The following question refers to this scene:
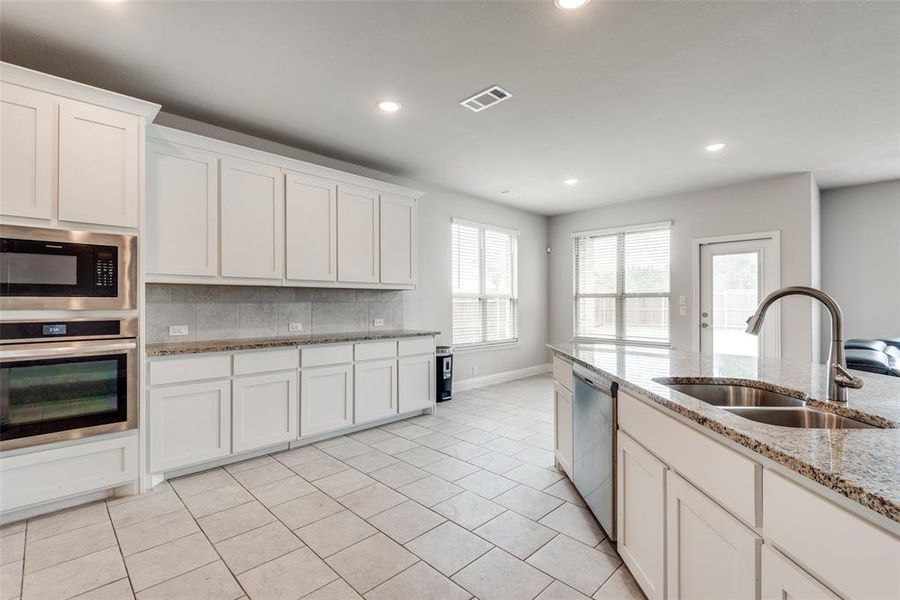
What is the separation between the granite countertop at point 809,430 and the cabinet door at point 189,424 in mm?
2590

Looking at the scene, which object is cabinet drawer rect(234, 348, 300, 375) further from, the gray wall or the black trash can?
the gray wall

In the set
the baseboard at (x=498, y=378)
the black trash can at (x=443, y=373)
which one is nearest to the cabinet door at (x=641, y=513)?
the black trash can at (x=443, y=373)

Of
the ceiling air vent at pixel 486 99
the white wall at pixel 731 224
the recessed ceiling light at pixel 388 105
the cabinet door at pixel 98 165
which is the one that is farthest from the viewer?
the white wall at pixel 731 224

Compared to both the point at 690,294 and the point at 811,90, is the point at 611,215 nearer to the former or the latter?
the point at 690,294

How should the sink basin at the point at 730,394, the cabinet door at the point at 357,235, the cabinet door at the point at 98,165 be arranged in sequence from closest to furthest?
the sink basin at the point at 730,394
the cabinet door at the point at 98,165
the cabinet door at the point at 357,235

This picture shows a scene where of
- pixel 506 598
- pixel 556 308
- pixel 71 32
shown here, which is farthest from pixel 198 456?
pixel 556 308

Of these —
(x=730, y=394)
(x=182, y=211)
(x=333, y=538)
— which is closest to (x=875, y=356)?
(x=730, y=394)

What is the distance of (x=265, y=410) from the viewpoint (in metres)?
3.29

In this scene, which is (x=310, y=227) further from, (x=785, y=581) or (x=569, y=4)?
(x=785, y=581)

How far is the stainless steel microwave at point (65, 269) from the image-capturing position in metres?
2.28

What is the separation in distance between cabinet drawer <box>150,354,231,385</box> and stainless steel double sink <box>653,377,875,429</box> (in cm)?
290

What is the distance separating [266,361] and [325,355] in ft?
1.70

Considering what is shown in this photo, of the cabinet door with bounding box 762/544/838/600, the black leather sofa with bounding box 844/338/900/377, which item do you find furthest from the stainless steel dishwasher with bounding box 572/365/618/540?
the black leather sofa with bounding box 844/338/900/377

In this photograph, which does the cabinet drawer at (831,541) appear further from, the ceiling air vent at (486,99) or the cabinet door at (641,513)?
the ceiling air vent at (486,99)
